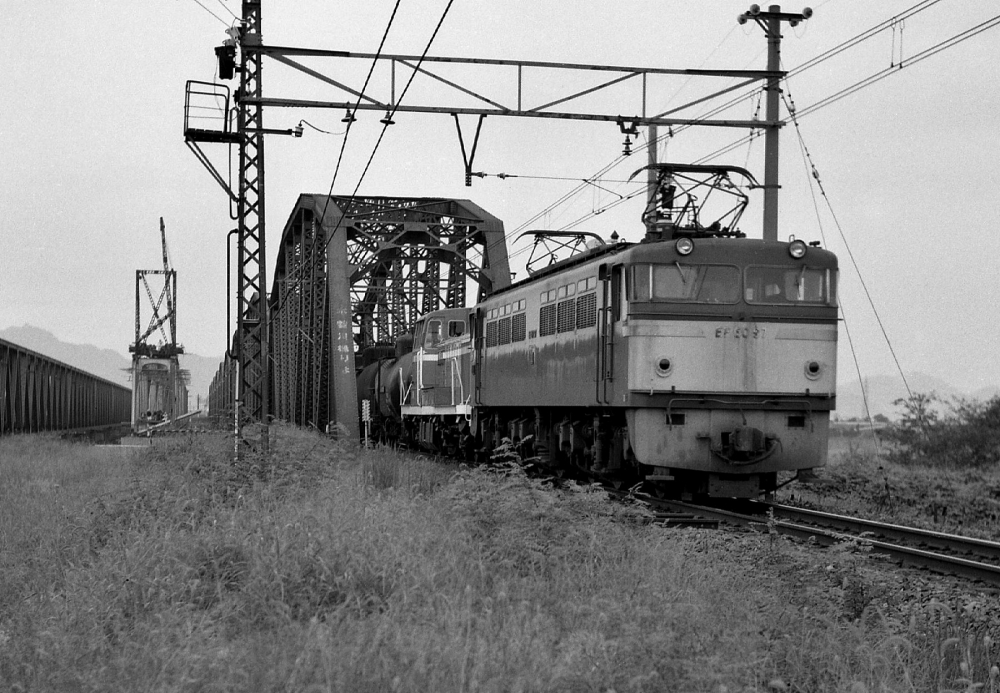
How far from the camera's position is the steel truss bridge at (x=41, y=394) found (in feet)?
121

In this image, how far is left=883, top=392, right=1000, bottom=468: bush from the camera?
72.7 ft

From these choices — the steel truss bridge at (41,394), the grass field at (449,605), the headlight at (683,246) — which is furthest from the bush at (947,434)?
the steel truss bridge at (41,394)

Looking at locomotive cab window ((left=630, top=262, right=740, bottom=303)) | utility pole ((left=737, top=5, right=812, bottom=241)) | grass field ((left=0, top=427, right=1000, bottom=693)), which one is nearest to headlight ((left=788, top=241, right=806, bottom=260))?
locomotive cab window ((left=630, top=262, right=740, bottom=303))

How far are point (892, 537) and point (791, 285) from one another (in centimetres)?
389

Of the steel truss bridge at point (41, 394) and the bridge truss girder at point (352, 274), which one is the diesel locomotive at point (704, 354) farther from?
the steel truss bridge at point (41, 394)

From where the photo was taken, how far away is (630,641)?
20.9 ft

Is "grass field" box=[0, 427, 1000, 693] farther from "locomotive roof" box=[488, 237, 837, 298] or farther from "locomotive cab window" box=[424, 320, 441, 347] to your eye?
"locomotive cab window" box=[424, 320, 441, 347]

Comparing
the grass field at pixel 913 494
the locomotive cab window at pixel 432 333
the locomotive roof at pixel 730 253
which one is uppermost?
the locomotive roof at pixel 730 253

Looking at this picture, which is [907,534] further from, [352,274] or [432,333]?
[352,274]

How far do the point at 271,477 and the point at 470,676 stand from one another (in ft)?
29.4

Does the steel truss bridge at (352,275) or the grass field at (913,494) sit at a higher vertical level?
the steel truss bridge at (352,275)

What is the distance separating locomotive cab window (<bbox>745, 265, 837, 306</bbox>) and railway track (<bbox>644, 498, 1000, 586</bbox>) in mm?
2773

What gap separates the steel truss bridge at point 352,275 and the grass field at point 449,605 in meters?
21.5

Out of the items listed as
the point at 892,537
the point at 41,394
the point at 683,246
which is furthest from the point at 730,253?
the point at 41,394
